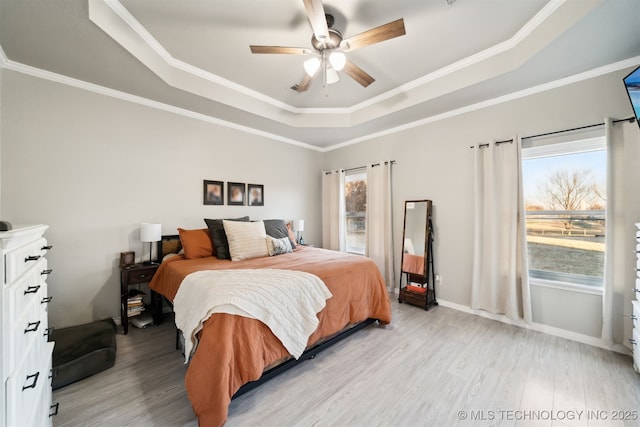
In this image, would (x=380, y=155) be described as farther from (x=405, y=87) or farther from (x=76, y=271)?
(x=76, y=271)

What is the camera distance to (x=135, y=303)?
2734 mm

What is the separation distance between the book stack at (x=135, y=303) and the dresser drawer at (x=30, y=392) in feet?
4.62

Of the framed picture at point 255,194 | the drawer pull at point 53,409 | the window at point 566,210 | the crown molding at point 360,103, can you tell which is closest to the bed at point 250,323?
the drawer pull at point 53,409

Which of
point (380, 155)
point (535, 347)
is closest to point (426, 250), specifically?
point (535, 347)

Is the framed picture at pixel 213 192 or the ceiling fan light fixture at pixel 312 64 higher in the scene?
the ceiling fan light fixture at pixel 312 64

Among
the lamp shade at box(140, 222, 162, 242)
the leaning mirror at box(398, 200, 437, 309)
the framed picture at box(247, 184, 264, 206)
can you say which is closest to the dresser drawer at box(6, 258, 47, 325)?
the lamp shade at box(140, 222, 162, 242)

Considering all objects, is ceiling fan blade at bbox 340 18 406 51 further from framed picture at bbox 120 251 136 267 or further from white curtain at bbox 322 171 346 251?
framed picture at bbox 120 251 136 267

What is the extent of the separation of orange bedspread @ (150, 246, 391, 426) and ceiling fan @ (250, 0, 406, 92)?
185 centimetres

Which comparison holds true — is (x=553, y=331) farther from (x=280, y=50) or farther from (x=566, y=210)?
(x=280, y=50)

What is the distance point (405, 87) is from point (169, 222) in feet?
11.7

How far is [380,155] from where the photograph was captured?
13.6ft

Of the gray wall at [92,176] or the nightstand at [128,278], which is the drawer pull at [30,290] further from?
the gray wall at [92,176]

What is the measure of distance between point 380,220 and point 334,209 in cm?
105

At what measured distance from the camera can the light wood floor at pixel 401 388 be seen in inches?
60.9
